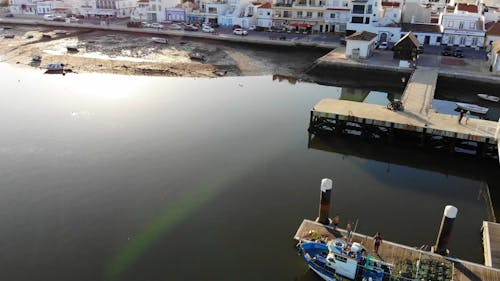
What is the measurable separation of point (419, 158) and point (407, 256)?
47.9 ft

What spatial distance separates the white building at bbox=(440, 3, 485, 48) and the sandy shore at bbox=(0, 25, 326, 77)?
781 inches

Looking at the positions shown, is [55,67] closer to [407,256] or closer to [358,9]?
[358,9]

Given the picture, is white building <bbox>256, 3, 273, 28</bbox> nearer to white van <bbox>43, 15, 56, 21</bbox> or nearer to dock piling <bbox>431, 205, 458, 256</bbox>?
white van <bbox>43, 15, 56, 21</bbox>

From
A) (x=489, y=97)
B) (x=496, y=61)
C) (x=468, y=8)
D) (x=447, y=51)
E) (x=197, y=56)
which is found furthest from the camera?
(x=468, y=8)

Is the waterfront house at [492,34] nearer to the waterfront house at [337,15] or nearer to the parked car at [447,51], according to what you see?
the parked car at [447,51]

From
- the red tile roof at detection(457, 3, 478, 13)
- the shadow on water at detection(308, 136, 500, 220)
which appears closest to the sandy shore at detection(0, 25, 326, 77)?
the shadow on water at detection(308, 136, 500, 220)

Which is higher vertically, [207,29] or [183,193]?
[207,29]

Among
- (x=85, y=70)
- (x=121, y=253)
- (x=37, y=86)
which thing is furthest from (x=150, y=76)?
(x=121, y=253)

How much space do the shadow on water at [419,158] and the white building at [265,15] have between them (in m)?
48.2

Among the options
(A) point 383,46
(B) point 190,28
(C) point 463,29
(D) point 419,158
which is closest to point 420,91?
A: (D) point 419,158

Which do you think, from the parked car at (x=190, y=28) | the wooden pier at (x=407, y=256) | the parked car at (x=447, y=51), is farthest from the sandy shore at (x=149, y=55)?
the wooden pier at (x=407, y=256)

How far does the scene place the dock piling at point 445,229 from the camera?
18.4m

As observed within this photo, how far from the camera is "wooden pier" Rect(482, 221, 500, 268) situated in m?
19.0

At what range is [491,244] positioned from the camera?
19.9m
